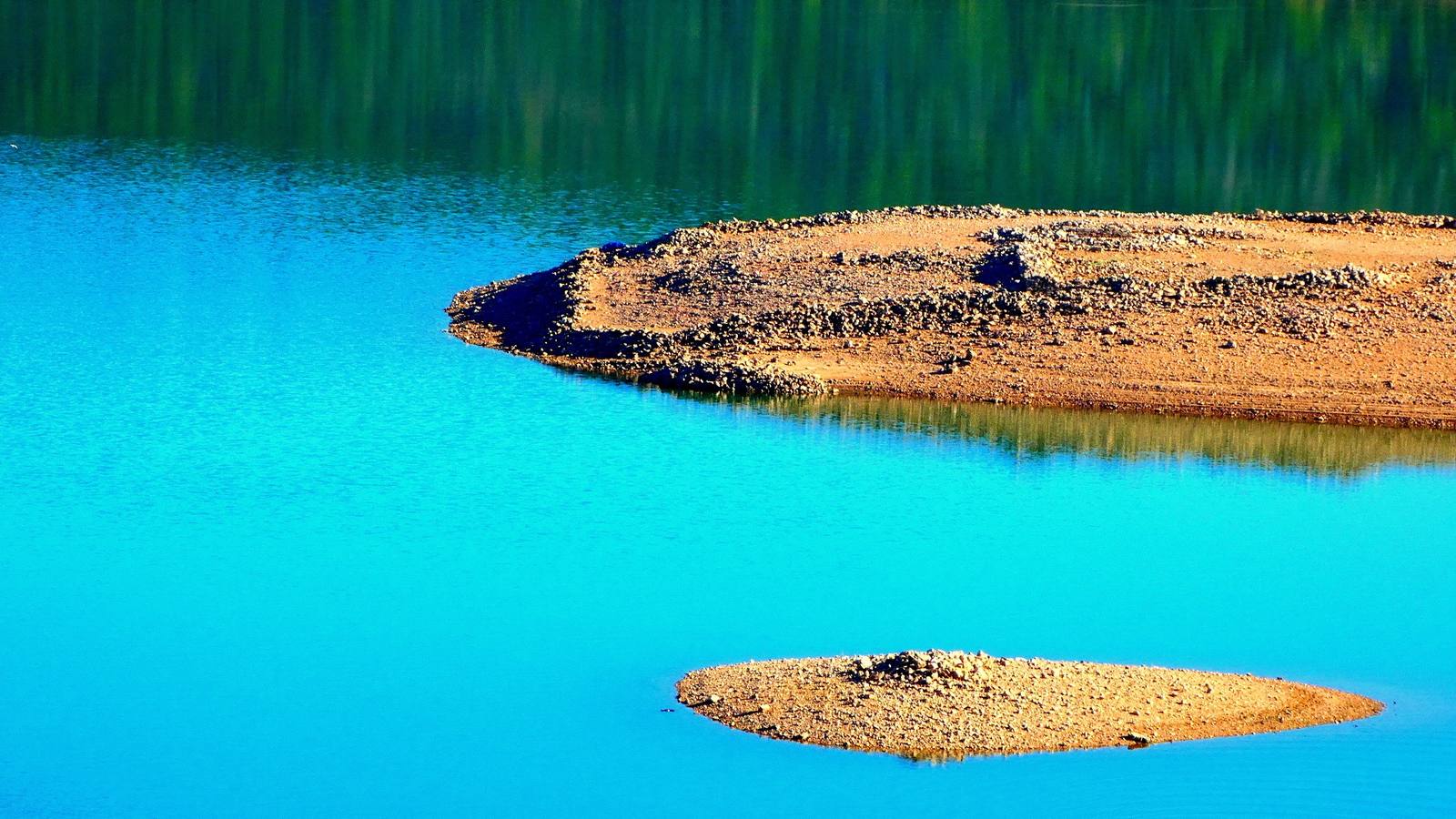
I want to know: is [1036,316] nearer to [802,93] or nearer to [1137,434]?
[1137,434]

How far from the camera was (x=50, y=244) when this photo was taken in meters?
41.3

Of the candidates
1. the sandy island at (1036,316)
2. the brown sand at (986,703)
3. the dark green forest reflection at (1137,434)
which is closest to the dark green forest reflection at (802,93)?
the sandy island at (1036,316)

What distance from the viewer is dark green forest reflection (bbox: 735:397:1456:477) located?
91.6ft

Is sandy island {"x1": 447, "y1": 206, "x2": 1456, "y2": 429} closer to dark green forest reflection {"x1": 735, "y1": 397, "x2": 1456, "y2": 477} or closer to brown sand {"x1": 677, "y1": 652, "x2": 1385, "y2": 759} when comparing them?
dark green forest reflection {"x1": 735, "y1": 397, "x2": 1456, "y2": 477}

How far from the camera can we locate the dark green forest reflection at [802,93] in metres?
52.2

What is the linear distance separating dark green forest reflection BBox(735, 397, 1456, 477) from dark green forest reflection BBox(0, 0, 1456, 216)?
697 inches

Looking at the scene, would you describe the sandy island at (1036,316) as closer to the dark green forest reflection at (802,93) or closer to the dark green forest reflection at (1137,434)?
the dark green forest reflection at (1137,434)

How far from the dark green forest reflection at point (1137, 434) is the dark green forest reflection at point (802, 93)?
58.1 feet

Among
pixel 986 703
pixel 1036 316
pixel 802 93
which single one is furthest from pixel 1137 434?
pixel 802 93

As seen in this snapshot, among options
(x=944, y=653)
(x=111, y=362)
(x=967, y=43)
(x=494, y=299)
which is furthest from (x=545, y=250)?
(x=967, y=43)

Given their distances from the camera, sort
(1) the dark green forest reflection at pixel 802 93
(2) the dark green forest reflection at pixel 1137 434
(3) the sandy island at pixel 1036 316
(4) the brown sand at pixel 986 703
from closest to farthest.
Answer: (4) the brown sand at pixel 986 703 → (2) the dark green forest reflection at pixel 1137 434 → (3) the sandy island at pixel 1036 316 → (1) the dark green forest reflection at pixel 802 93

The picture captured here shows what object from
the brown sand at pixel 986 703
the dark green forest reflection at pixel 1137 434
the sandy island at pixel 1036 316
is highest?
the sandy island at pixel 1036 316

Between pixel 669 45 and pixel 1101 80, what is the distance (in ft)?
49.4

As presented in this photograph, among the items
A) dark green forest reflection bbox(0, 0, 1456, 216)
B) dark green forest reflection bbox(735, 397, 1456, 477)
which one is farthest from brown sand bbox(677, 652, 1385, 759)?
dark green forest reflection bbox(0, 0, 1456, 216)
